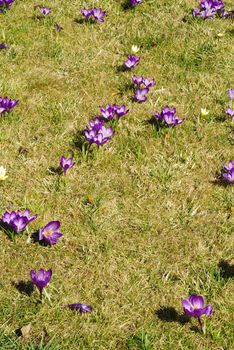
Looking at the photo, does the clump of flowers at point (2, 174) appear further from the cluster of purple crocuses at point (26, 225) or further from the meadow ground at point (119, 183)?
the cluster of purple crocuses at point (26, 225)

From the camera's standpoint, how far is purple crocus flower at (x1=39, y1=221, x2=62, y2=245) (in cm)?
379

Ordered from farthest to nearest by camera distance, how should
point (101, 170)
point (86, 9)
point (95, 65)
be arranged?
1. point (86, 9)
2. point (95, 65)
3. point (101, 170)

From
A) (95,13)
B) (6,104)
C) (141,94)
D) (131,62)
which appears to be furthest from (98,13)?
(6,104)

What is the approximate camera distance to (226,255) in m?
3.87

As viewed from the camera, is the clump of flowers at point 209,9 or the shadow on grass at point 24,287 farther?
the clump of flowers at point 209,9

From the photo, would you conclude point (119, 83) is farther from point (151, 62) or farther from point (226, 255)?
point (226, 255)

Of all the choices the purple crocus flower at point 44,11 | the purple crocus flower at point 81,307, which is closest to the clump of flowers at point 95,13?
the purple crocus flower at point 44,11

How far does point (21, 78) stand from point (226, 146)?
2.40m

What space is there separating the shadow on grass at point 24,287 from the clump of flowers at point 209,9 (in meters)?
4.60

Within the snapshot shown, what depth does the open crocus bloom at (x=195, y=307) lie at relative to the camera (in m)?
3.28

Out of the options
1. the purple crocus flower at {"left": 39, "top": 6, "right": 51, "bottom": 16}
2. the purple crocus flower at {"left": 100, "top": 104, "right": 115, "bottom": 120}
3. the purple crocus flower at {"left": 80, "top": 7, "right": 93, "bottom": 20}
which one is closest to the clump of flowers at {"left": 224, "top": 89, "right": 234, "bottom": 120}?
the purple crocus flower at {"left": 100, "top": 104, "right": 115, "bottom": 120}

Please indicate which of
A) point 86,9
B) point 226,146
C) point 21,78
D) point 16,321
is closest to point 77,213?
point 16,321

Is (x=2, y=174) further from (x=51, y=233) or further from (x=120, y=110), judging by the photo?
(x=120, y=110)

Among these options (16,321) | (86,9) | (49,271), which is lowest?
(16,321)
